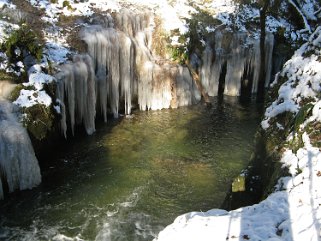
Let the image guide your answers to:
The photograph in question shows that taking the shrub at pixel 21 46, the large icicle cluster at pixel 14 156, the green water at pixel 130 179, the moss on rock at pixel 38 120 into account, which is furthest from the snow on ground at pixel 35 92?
the green water at pixel 130 179

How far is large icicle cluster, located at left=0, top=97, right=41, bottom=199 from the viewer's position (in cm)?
1027

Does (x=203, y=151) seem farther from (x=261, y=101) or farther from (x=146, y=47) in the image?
(x=261, y=101)

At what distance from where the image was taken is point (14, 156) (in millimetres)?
10383

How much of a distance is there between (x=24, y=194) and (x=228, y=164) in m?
6.72

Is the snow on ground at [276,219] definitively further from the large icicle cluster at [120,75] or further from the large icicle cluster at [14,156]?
the large icicle cluster at [120,75]

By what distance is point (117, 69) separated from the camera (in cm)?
1709

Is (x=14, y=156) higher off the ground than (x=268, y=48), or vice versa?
(x=268, y=48)

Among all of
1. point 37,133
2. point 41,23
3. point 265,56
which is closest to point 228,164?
point 37,133

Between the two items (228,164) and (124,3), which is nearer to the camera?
(228,164)

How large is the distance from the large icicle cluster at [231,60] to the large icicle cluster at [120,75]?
1.74 meters

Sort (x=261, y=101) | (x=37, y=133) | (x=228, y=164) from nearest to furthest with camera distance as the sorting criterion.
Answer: (x=37, y=133) < (x=228, y=164) < (x=261, y=101)

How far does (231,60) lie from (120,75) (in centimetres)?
753

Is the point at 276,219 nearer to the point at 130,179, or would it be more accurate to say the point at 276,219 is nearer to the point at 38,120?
the point at 130,179

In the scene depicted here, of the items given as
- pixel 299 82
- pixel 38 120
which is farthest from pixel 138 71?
pixel 299 82
